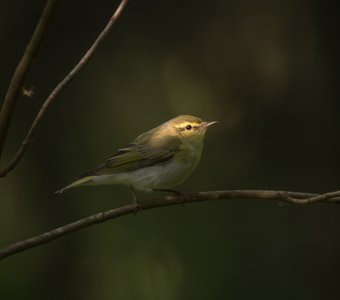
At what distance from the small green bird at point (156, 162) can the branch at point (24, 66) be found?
56.7 inches

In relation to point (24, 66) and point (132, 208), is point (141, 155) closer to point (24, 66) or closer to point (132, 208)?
Result: point (132, 208)

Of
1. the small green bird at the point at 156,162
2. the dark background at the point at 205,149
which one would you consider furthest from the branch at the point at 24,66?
the dark background at the point at 205,149

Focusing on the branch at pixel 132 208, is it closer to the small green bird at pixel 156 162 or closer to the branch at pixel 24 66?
the branch at pixel 24 66

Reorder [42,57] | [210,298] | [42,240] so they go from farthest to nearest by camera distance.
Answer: [42,57] < [210,298] < [42,240]

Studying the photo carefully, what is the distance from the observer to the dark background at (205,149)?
16.3 feet

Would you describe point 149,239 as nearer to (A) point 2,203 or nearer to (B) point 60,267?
(B) point 60,267

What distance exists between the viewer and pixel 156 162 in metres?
3.63

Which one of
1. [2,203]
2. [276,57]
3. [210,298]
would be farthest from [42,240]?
[276,57]

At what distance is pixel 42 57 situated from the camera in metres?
5.29

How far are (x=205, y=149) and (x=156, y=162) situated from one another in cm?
183

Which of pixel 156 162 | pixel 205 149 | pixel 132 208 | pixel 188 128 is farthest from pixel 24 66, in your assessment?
pixel 205 149

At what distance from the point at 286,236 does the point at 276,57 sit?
5.22 ft

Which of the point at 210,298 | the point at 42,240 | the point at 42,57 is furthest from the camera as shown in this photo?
the point at 42,57

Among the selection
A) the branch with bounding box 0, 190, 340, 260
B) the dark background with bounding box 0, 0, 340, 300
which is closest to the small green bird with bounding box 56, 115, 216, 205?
the branch with bounding box 0, 190, 340, 260
